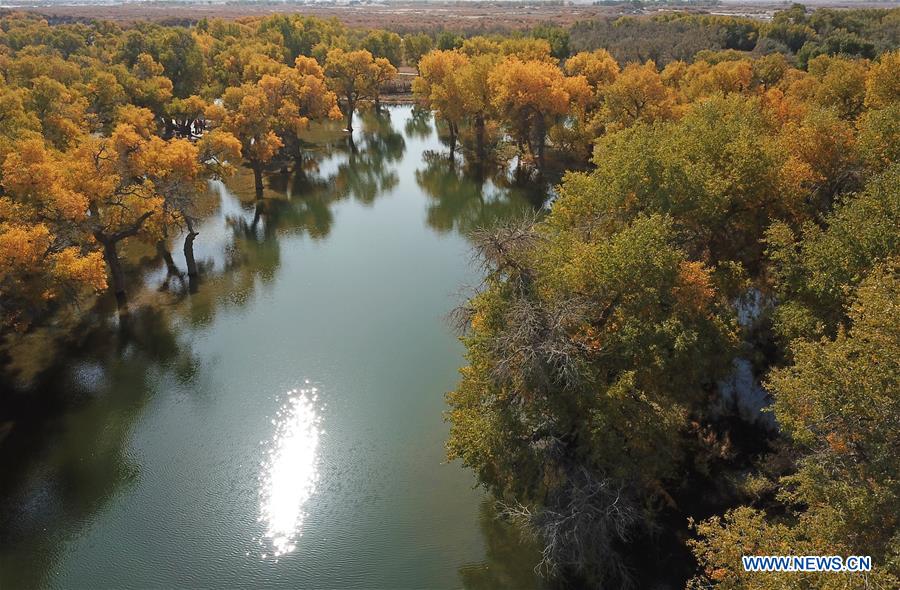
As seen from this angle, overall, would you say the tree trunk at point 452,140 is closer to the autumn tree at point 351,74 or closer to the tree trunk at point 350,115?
the tree trunk at point 350,115

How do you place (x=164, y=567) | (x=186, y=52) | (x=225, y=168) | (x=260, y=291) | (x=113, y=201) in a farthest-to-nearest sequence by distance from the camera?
(x=186, y=52) < (x=225, y=168) < (x=260, y=291) < (x=113, y=201) < (x=164, y=567)

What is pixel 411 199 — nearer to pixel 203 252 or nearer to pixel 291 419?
pixel 203 252

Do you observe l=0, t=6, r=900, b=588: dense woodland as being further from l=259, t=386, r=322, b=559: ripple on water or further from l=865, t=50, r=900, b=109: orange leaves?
l=259, t=386, r=322, b=559: ripple on water

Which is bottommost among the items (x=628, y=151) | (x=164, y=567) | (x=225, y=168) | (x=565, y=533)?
(x=164, y=567)

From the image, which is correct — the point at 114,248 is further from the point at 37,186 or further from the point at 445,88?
the point at 445,88

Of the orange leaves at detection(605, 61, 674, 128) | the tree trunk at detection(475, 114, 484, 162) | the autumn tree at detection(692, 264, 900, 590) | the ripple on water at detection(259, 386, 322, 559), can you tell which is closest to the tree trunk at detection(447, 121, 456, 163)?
the tree trunk at detection(475, 114, 484, 162)

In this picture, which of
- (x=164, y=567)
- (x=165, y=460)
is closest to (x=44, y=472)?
(x=165, y=460)

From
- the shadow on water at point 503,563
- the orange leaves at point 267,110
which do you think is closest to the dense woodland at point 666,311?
the orange leaves at point 267,110

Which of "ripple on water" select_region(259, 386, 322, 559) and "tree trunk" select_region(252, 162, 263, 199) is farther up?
"tree trunk" select_region(252, 162, 263, 199)
